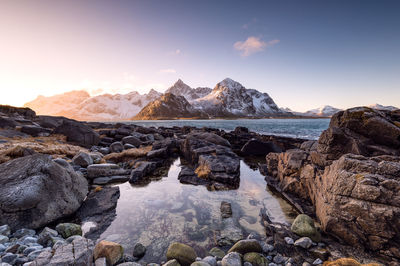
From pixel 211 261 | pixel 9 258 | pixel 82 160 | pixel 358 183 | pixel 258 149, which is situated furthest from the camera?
pixel 258 149

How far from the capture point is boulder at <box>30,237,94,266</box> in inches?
124

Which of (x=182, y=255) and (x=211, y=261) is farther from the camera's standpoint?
(x=182, y=255)

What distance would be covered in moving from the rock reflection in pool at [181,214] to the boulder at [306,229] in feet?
3.35

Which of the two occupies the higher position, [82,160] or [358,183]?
[358,183]

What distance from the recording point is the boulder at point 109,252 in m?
3.87

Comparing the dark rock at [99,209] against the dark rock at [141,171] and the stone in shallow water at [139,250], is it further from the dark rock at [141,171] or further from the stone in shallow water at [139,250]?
the dark rock at [141,171]

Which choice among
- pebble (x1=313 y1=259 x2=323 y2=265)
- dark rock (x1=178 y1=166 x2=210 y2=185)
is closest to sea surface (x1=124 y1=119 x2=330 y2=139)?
dark rock (x1=178 y1=166 x2=210 y2=185)

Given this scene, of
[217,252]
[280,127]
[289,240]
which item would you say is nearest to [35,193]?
[217,252]

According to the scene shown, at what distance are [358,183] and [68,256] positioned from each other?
710cm

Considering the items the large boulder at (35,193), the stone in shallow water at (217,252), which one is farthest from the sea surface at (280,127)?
the large boulder at (35,193)

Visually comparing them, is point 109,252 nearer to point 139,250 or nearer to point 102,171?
point 139,250

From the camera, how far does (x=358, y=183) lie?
4.59 metres

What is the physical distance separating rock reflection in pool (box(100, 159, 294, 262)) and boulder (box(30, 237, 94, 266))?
1.28 metres

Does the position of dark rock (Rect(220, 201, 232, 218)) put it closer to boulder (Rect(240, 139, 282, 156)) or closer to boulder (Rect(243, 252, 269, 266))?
boulder (Rect(243, 252, 269, 266))
